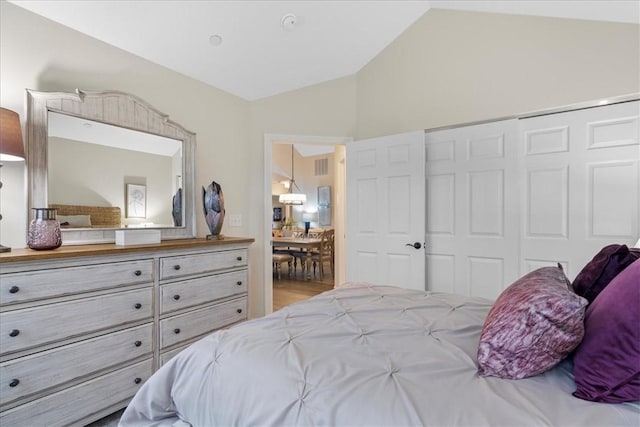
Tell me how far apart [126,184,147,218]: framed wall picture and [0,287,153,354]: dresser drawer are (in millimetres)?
710

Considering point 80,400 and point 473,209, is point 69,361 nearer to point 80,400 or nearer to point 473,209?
point 80,400

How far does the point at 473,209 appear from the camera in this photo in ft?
9.23

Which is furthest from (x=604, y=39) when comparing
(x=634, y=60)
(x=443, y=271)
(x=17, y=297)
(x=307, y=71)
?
(x=17, y=297)

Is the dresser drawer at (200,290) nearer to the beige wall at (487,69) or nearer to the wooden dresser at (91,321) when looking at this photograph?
the wooden dresser at (91,321)

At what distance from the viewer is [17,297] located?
1.48 meters

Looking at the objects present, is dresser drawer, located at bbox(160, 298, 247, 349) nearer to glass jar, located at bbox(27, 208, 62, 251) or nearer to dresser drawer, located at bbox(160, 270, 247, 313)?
dresser drawer, located at bbox(160, 270, 247, 313)

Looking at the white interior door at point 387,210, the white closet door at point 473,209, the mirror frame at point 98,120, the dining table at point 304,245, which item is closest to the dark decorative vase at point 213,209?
the mirror frame at point 98,120

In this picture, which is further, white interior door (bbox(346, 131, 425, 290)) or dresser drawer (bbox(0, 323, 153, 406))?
white interior door (bbox(346, 131, 425, 290))

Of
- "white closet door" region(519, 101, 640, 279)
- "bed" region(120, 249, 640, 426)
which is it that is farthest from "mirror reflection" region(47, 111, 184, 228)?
"white closet door" region(519, 101, 640, 279)

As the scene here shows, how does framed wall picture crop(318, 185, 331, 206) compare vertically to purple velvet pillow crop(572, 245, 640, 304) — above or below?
above

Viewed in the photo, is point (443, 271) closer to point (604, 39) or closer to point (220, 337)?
point (604, 39)

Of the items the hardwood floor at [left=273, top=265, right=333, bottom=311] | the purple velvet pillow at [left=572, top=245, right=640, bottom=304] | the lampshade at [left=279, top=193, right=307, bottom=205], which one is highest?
the lampshade at [left=279, top=193, right=307, bottom=205]

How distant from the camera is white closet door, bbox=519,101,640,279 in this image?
2.24 metres

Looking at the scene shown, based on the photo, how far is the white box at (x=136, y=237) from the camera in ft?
6.82
